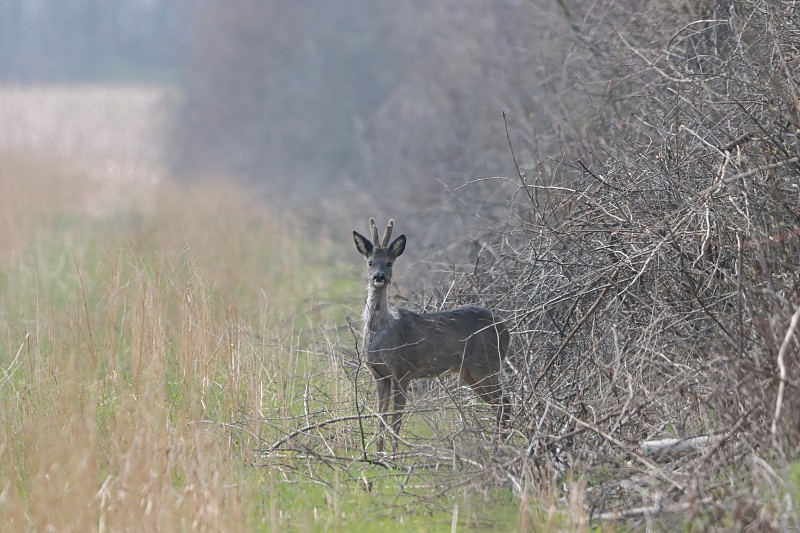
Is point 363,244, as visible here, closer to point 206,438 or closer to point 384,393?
point 384,393

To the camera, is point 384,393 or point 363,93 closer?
point 384,393

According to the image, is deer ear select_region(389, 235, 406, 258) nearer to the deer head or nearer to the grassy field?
the deer head

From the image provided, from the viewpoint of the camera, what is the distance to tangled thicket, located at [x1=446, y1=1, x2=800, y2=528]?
6.10 m

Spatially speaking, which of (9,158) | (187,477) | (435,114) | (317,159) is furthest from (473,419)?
(317,159)

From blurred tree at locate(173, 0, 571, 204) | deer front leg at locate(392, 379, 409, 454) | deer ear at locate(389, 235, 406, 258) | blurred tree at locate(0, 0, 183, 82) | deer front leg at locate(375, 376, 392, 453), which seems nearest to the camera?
deer front leg at locate(392, 379, 409, 454)

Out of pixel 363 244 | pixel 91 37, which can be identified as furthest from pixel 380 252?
pixel 91 37

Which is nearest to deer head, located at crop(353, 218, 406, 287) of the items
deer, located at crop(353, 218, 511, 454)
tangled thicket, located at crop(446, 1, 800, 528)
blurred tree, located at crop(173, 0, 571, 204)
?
deer, located at crop(353, 218, 511, 454)

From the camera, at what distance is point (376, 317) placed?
9.05 m

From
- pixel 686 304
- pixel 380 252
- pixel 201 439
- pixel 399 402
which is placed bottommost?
pixel 399 402

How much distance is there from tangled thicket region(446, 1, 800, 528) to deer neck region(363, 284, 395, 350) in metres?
0.86

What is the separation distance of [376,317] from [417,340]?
33 centimetres

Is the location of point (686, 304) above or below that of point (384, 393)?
above

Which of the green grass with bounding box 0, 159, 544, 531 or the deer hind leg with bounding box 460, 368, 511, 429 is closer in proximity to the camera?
the green grass with bounding box 0, 159, 544, 531

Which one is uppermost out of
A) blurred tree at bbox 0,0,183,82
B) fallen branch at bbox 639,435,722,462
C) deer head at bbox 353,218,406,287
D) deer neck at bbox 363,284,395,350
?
blurred tree at bbox 0,0,183,82
